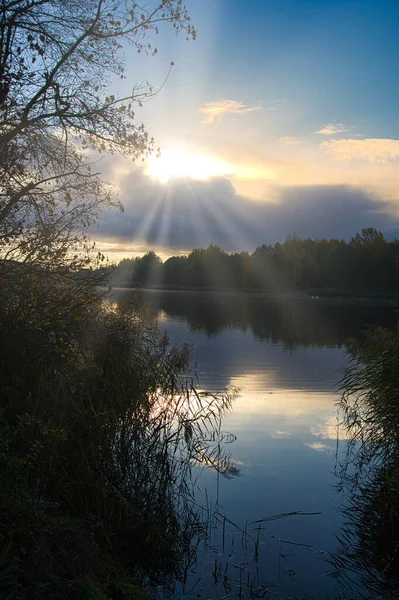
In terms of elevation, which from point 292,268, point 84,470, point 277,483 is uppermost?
point 292,268

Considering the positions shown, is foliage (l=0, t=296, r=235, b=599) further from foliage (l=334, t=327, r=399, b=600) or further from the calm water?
foliage (l=334, t=327, r=399, b=600)

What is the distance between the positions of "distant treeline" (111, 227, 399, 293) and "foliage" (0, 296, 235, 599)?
81644 millimetres

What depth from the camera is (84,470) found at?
7887 millimetres

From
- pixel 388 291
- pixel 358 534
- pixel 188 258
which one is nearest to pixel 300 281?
pixel 388 291

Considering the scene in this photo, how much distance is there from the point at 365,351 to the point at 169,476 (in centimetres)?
590

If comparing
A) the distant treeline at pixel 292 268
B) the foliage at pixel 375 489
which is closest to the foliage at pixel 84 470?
the foliage at pixel 375 489

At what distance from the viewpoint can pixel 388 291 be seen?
105m

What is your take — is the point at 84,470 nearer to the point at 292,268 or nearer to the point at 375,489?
the point at 375,489

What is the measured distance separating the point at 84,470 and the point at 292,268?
123 m

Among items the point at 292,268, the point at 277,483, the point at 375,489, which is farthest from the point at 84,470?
the point at 292,268

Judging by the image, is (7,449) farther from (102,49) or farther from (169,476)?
(102,49)

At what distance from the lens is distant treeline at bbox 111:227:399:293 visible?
355 ft

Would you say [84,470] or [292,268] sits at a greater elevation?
[292,268]

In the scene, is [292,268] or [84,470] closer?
[84,470]
